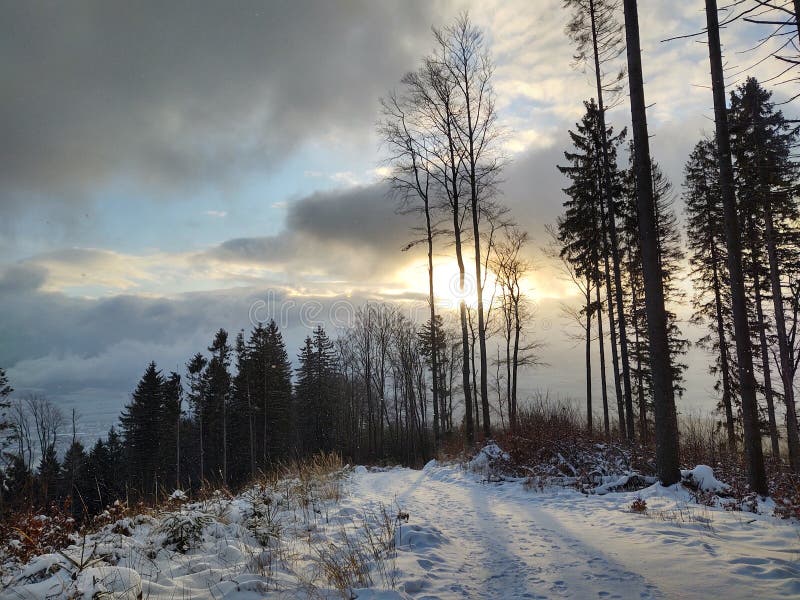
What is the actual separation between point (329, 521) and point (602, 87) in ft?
52.1

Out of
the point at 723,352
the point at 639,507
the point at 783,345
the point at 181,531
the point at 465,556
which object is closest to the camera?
the point at 465,556

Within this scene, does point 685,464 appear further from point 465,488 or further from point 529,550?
point 529,550

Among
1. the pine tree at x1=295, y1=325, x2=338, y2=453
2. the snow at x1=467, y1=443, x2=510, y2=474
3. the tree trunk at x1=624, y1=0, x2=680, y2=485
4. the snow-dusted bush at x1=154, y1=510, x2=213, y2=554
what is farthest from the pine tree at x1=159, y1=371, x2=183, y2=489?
the tree trunk at x1=624, y1=0, x2=680, y2=485

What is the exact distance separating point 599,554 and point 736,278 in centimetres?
645

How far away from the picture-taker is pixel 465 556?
14.5 ft

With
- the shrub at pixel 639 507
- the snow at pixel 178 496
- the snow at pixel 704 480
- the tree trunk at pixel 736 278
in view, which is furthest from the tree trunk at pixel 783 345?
the snow at pixel 178 496

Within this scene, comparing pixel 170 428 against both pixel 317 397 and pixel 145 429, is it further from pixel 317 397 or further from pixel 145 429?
pixel 317 397

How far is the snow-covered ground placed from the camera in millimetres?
3352

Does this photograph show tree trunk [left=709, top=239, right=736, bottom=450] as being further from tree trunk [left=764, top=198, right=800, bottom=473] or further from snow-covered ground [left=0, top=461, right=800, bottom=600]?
snow-covered ground [left=0, top=461, right=800, bottom=600]

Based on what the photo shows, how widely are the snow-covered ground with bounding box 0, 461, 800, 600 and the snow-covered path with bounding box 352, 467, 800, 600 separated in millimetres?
15

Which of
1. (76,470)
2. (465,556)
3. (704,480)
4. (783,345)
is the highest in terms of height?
(783,345)

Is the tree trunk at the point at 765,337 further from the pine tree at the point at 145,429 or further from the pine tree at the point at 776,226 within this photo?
the pine tree at the point at 145,429

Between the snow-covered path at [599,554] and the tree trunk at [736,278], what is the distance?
2.09m

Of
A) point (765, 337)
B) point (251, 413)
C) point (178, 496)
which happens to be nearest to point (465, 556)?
point (178, 496)
